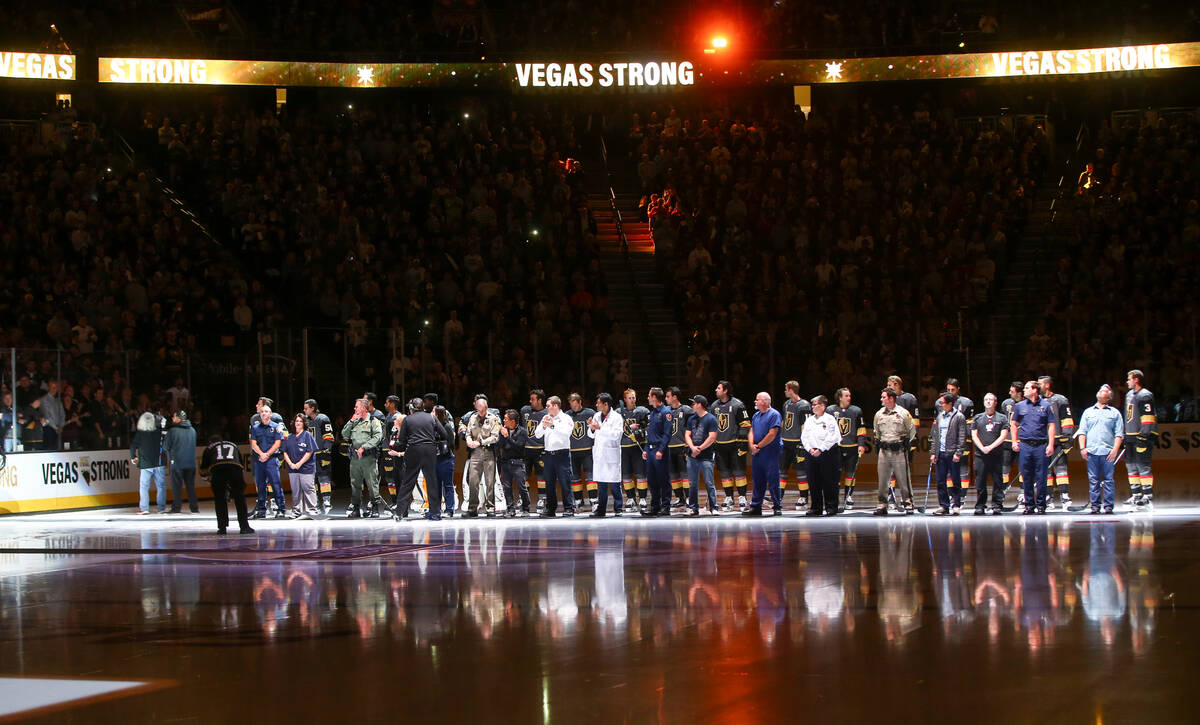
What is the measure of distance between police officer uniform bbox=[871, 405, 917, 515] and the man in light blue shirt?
8.45ft

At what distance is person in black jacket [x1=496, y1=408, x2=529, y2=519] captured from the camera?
21750 millimetres

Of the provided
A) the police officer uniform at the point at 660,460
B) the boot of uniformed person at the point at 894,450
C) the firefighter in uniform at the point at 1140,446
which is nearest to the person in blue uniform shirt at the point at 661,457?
the police officer uniform at the point at 660,460

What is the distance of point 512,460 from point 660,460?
254cm

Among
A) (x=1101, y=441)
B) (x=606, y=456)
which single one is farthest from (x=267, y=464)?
(x=1101, y=441)

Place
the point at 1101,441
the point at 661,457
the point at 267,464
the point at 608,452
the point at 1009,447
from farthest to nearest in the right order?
the point at 267,464
the point at 661,457
the point at 608,452
the point at 1009,447
the point at 1101,441

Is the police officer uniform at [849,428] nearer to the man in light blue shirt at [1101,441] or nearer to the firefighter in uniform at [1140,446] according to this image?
the man in light blue shirt at [1101,441]

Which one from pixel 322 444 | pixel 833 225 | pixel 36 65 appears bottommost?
pixel 322 444

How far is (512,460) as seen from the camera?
72.2 feet

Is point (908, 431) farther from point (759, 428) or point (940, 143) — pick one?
point (940, 143)

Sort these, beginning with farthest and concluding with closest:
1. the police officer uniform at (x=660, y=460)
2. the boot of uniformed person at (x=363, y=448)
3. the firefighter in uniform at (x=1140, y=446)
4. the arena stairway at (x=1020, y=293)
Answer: the arena stairway at (x=1020, y=293), the boot of uniformed person at (x=363, y=448), the police officer uniform at (x=660, y=460), the firefighter in uniform at (x=1140, y=446)

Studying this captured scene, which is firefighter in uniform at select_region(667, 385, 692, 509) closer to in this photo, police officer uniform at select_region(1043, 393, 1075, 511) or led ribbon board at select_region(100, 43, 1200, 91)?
police officer uniform at select_region(1043, 393, 1075, 511)

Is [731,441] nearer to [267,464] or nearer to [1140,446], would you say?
[1140,446]

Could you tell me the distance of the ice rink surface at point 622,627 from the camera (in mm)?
7605

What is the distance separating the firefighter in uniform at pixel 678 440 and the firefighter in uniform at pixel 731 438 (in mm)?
516
